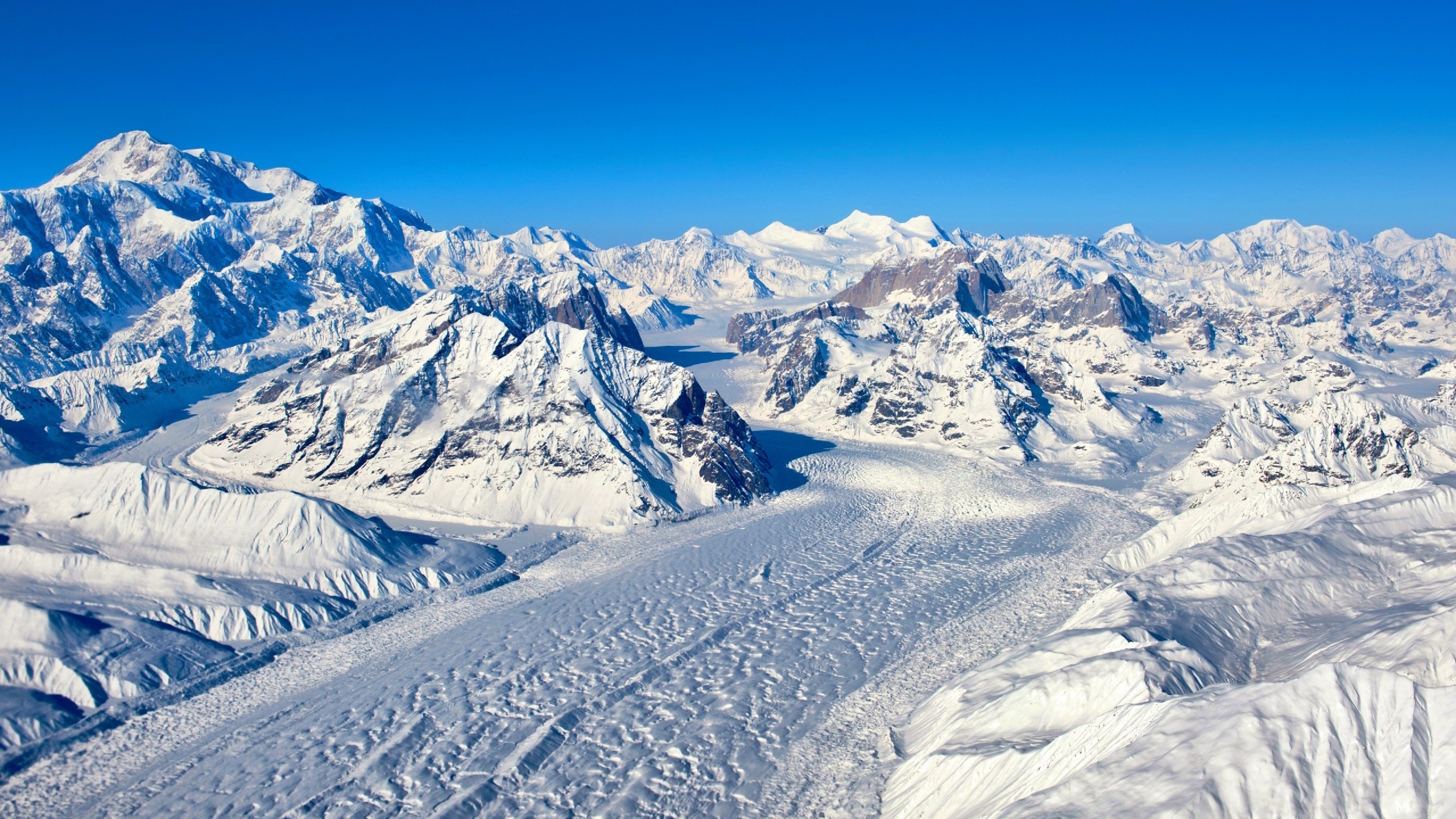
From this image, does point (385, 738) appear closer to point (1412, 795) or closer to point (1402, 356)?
point (1412, 795)

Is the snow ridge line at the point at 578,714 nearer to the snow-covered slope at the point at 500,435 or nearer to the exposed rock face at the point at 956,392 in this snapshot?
the snow-covered slope at the point at 500,435

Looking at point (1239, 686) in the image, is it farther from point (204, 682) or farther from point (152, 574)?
point (152, 574)

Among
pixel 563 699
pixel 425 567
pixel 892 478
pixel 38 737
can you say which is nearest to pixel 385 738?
pixel 563 699

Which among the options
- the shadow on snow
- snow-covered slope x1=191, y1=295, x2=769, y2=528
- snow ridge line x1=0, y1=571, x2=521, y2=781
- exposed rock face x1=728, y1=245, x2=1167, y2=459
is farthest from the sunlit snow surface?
exposed rock face x1=728, y1=245, x2=1167, y2=459

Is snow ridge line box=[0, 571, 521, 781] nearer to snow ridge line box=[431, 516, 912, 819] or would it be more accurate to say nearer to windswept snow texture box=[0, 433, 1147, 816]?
windswept snow texture box=[0, 433, 1147, 816]

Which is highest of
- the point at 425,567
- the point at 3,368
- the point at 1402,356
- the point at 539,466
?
the point at 3,368

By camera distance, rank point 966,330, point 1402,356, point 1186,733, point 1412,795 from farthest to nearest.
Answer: point 1402,356, point 966,330, point 1186,733, point 1412,795

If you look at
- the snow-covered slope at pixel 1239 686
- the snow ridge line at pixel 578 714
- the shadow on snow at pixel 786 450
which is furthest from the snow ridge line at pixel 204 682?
the shadow on snow at pixel 786 450
